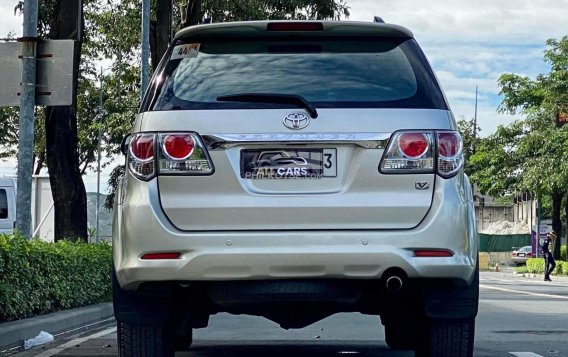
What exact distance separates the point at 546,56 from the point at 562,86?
5.05 ft

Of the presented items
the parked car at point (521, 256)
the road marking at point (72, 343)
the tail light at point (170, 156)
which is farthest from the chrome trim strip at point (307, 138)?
the parked car at point (521, 256)

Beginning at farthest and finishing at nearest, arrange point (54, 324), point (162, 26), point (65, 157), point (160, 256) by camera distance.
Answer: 1. point (162, 26)
2. point (65, 157)
3. point (54, 324)
4. point (160, 256)

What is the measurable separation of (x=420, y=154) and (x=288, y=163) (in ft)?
2.19

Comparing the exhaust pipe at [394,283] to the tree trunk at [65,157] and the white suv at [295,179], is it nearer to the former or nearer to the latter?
the white suv at [295,179]

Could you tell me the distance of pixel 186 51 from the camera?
607 centimetres

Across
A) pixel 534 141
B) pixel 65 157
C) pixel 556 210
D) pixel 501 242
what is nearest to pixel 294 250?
pixel 65 157

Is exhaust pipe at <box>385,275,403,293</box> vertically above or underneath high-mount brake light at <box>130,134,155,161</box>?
underneath

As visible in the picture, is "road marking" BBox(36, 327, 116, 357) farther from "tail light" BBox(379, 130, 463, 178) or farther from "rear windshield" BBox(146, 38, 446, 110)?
"tail light" BBox(379, 130, 463, 178)

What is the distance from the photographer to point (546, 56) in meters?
45.1

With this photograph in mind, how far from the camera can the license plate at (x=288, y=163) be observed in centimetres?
568

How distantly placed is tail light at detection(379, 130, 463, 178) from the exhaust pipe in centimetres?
53

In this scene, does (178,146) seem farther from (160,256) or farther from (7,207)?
(7,207)

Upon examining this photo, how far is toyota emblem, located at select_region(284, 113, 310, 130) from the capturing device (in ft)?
18.8

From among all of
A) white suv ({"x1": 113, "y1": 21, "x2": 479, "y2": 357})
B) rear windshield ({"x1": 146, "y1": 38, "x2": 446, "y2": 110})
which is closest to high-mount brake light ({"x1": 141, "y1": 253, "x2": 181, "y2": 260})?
white suv ({"x1": 113, "y1": 21, "x2": 479, "y2": 357})
